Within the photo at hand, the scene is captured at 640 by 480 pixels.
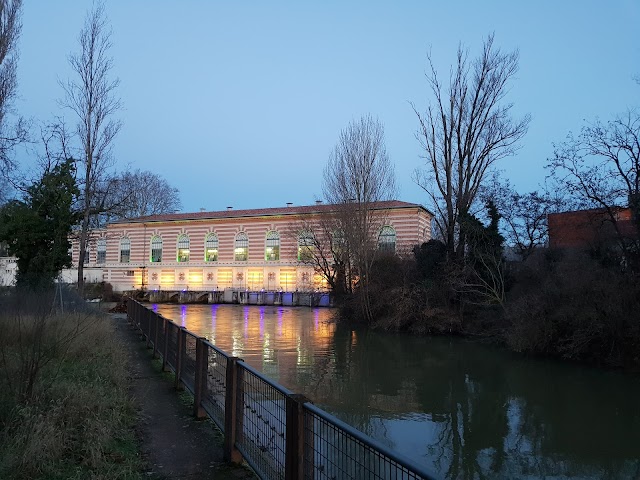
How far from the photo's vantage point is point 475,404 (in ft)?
35.4

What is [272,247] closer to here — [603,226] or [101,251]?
[101,251]

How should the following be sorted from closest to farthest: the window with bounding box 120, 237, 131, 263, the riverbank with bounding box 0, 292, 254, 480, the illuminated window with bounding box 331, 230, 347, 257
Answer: the riverbank with bounding box 0, 292, 254, 480 → the illuminated window with bounding box 331, 230, 347, 257 → the window with bounding box 120, 237, 131, 263

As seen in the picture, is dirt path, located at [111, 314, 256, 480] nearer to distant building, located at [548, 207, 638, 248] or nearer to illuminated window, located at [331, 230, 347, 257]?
distant building, located at [548, 207, 638, 248]

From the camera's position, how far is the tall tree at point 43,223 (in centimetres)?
2195

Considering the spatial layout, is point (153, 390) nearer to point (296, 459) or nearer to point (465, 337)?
point (296, 459)

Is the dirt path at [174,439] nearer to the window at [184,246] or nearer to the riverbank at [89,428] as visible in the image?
the riverbank at [89,428]

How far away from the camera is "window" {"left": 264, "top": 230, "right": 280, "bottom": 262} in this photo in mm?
58844

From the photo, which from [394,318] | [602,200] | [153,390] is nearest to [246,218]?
[394,318]

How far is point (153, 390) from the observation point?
936 centimetres

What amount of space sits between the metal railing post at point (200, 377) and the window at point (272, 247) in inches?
2012

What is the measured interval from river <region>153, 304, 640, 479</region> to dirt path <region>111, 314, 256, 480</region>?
2.90 meters

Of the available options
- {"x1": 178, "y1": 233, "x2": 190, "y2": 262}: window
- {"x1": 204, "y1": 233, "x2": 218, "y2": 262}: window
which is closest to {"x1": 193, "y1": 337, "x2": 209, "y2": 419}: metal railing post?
{"x1": 204, "y1": 233, "x2": 218, "y2": 262}: window

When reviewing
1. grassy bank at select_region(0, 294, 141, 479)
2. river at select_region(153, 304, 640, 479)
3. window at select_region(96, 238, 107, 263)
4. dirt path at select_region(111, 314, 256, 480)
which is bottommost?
river at select_region(153, 304, 640, 479)

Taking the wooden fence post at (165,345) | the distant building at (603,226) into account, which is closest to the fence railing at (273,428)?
the wooden fence post at (165,345)
